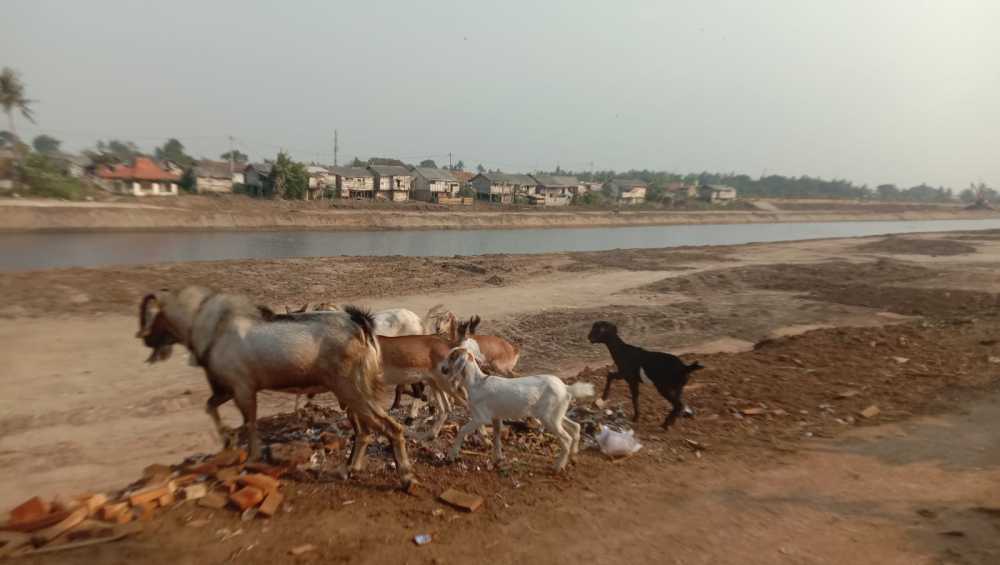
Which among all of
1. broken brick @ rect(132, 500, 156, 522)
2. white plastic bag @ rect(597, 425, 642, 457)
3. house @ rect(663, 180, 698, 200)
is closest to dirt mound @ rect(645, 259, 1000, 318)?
white plastic bag @ rect(597, 425, 642, 457)

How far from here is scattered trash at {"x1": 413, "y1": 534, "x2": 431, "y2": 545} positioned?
518cm

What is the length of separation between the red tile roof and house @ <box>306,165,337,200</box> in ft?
48.4

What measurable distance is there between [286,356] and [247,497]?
142cm

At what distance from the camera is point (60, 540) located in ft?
15.7

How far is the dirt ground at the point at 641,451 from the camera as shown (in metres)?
5.33

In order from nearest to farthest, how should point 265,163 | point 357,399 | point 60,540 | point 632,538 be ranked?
1. point 60,540
2. point 632,538
3. point 357,399
4. point 265,163

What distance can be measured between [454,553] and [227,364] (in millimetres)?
3171

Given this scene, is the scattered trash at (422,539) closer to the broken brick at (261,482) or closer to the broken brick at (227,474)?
the broken brick at (261,482)

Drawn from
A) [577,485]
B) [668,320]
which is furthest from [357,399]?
[668,320]

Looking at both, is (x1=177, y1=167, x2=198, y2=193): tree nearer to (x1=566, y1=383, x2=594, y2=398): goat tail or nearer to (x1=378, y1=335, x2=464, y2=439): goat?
(x1=378, y1=335, x2=464, y2=439): goat

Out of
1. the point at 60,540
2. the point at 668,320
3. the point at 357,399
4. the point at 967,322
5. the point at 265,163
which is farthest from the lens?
the point at 265,163

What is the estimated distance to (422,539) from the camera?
521 cm

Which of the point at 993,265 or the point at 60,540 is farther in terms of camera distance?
the point at 993,265

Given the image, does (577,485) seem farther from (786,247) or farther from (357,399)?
(786,247)
